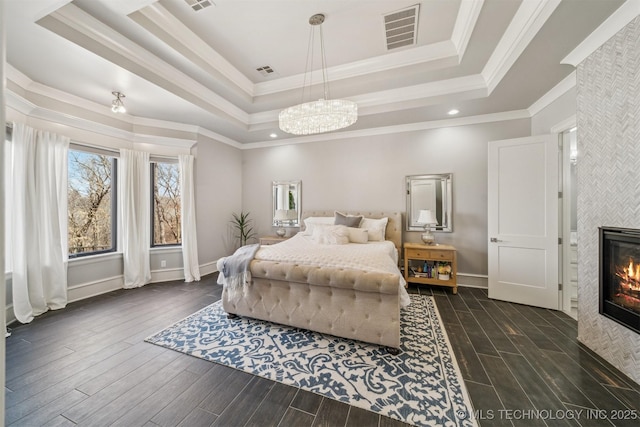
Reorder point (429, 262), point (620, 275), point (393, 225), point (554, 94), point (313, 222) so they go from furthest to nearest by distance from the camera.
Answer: point (313, 222)
point (393, 225)
point (429, 262)
point (554, 94)
point (620, 275)

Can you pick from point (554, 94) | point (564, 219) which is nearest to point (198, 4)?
point (554, 94)

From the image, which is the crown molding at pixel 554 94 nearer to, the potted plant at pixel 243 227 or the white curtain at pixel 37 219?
the potted plant at pixel 243 227

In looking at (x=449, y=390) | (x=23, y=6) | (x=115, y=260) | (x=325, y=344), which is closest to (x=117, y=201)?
(x=115, y=260)

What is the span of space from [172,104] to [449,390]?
458cm

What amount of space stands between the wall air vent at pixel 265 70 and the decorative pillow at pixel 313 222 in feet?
8.39

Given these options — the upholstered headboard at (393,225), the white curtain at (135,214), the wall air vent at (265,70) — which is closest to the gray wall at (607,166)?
the upholstered headboard at (393,225)

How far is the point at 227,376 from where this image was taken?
6.25 ft

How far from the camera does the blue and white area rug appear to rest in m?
1.62

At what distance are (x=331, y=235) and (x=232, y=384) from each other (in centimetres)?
237

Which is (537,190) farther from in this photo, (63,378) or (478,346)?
(63,378)

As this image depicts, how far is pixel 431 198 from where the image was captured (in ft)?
13.9

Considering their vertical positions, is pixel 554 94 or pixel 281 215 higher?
pixel 554 94

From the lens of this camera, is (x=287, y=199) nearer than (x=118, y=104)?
No

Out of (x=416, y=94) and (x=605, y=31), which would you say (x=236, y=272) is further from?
(x=605, y=31)
